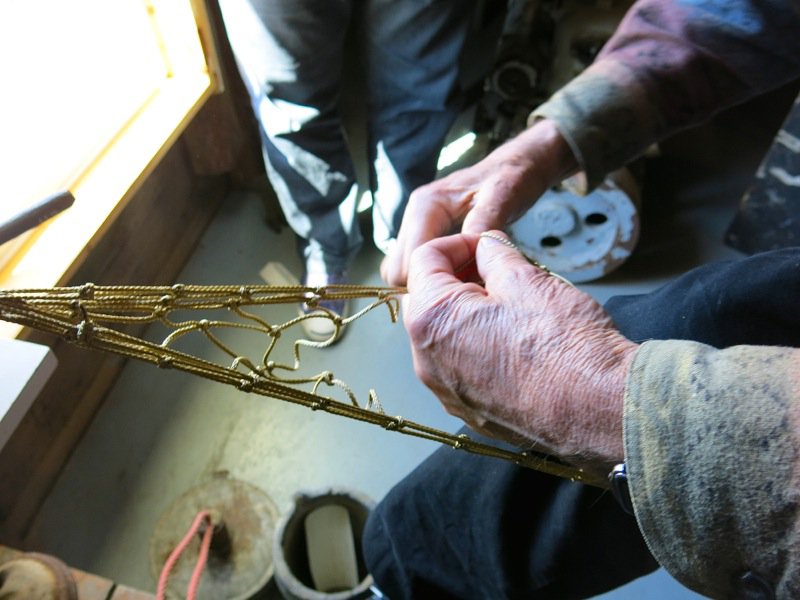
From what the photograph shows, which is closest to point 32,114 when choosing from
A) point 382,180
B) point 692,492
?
point 382,180

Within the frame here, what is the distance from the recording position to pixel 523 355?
0.51 meters

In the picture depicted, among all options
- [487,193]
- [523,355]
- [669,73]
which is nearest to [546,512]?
[523,355]

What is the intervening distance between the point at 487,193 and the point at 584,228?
2.91ft

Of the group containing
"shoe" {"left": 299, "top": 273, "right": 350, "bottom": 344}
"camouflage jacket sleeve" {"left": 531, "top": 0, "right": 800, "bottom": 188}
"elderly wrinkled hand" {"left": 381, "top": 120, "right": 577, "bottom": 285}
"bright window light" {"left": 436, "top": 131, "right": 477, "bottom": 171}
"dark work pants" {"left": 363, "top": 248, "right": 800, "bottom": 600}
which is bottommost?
"shoe" {"left": 299, "top": 273, "right": 350, "bottom": 344}

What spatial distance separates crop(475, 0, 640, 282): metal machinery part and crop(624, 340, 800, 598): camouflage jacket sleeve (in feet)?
3.66

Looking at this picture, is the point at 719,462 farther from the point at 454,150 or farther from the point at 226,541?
the point at 454,150

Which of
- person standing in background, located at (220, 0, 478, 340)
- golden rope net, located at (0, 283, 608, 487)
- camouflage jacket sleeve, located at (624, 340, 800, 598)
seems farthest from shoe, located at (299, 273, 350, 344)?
camouflage jacket sleeve, located at (624, 340, 800, 598)

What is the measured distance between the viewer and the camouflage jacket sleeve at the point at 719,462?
1.32ft

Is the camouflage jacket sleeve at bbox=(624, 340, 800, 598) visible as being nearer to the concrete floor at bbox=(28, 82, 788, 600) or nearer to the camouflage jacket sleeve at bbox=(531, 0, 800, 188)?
the camouflage jacket sleeve at bbox=(531, 0, 800, 188)

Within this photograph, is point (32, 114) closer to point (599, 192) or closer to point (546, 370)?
point (546, 370)

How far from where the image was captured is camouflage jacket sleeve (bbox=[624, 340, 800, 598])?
15.8 inches

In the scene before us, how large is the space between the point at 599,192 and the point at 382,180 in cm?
51

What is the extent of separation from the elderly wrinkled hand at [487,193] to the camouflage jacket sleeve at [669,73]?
0.03 metres

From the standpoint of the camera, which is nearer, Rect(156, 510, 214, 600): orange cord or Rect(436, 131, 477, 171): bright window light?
Rect(156, 510, 214, 600): orange cord
